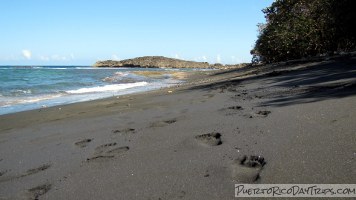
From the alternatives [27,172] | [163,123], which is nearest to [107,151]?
[27,172]

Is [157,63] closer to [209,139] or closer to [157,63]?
[157,63]

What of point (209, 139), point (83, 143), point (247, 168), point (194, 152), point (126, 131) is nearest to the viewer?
point (247, 168)

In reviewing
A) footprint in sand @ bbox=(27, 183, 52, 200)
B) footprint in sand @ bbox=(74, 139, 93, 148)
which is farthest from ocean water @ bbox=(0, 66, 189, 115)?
footprint in sand @ bbox=(27, 183, 52, 200)

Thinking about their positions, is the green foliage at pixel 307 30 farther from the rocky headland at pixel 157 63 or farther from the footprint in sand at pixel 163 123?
the rocky headland at pixel 157 63

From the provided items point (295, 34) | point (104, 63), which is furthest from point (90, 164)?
point (104, 63)

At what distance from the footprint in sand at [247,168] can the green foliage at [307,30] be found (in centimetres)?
1360

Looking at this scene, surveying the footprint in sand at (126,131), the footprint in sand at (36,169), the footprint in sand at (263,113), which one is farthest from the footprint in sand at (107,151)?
the footprint in sand at (263,113)

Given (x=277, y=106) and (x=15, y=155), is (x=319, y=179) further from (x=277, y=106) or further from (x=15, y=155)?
(x=15, y=155)

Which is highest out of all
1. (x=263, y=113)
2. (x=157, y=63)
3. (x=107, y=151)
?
(x=263, y=113)

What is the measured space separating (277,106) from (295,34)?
1539cm

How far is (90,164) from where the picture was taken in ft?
12.9

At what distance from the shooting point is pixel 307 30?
19.2 metres

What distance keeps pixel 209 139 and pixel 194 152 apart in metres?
0.48

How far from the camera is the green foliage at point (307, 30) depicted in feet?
53.1
